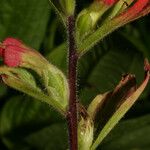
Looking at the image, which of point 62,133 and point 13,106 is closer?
point 62,133

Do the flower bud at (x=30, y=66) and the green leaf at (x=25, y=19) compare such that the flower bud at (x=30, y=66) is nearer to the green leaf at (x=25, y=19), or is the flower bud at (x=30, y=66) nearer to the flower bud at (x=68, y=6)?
the flower bud at (x=68, y=6)

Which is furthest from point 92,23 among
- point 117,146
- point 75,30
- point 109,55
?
point 109,55

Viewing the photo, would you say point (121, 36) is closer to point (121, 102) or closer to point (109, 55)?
point (109, 55)

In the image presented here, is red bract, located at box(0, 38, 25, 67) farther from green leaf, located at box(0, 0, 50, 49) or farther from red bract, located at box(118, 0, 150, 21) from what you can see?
green leaf, located at box(0, 0, 50, 49)

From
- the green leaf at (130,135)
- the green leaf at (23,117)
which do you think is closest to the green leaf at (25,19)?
the green leaf at (23,117)

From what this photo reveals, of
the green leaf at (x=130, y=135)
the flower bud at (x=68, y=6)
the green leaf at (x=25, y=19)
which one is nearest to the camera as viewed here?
the flower bud at (x=68, y=6)

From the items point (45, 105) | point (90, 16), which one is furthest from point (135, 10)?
point (45, 105)

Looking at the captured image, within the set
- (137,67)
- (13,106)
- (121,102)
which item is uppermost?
(121,102)

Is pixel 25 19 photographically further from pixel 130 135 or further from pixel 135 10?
pixel 135 10
